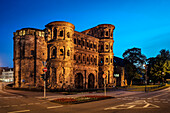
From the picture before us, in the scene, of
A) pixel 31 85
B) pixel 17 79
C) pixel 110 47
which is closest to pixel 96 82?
pixel 110 47

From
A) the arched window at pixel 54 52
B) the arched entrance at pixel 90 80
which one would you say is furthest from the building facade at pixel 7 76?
the arched window at pixel 54 52

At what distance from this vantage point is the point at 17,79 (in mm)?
47156

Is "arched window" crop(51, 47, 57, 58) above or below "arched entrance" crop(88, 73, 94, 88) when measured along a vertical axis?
above

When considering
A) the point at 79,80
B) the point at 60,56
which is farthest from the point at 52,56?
the point at 79,80

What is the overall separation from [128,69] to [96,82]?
19.8 m

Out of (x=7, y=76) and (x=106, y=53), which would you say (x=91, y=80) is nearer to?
(x=106, y=53)

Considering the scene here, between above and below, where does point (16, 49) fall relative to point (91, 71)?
above

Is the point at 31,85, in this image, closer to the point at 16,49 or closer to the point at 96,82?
the point at 16,49

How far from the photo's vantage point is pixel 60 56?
149ft

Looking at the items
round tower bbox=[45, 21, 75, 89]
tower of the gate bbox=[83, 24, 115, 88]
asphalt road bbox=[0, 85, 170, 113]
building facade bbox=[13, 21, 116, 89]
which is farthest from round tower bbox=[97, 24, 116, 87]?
asphalt road bbox=[0, 85, 170, 113]

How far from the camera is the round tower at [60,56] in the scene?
44.8 m

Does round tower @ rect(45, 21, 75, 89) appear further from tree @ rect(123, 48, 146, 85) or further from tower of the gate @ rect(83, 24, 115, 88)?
tree @ rect(123, 48, 146, 85)

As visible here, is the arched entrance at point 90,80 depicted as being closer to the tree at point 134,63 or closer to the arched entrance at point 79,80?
the arched entrance at point 79,80

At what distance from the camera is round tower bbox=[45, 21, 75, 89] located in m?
44.8
